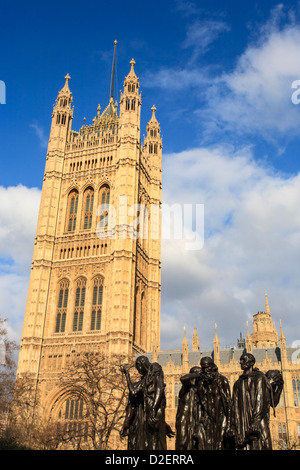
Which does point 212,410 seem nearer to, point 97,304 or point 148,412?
point 148,412

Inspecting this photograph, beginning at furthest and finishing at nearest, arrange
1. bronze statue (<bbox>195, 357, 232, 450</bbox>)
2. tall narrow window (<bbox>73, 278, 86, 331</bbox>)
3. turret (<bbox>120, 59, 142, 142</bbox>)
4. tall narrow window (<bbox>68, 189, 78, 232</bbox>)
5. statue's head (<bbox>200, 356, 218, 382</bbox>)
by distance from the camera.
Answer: turret (<bbox>120, 59, 142, 142</bbox>) < tall narrow window (<bbox>68, 189, 78, 232</bbox>) < tall narrow window (<bbox>73, 278, 86, 331</bbox>) < statue's head (<bbox>200, 356, 218, 382</bbox>) < bronze statue (<bbox>195, 357, 232, 450</bbox>)

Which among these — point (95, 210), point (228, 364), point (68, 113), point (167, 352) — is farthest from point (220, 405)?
point (68, 113)

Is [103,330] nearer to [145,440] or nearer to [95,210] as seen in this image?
[95,210]

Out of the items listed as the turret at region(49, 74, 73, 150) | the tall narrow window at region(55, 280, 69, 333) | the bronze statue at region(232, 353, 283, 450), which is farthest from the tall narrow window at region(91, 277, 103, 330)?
the bronze statue at region(232, 353, 283, 450)

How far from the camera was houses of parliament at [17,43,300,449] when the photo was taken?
43062 mm

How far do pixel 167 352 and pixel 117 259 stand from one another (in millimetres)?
10649

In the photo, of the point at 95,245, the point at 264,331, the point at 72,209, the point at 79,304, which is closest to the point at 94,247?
the point at 95,245

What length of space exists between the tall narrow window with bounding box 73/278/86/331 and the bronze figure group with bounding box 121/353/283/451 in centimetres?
3754

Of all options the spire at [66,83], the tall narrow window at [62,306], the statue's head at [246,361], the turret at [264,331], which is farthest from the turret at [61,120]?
the statue's head at [246,361]

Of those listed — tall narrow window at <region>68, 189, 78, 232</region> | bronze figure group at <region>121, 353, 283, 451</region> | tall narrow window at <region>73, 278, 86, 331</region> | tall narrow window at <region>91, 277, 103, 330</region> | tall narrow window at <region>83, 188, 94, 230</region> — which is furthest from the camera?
tall narrow window at <region>68, 189, 78, 232</region>

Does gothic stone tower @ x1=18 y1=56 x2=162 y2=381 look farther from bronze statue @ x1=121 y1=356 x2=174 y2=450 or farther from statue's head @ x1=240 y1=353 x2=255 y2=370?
statue's head @ x1=240 y1=353 x2=255 y2=370

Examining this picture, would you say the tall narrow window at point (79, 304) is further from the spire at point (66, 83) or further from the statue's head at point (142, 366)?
the statue's head at point (142, 366)

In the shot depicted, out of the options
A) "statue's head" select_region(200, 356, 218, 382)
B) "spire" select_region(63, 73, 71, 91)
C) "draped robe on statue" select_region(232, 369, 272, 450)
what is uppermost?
"spire" select_region(63, 73, 71, 91)

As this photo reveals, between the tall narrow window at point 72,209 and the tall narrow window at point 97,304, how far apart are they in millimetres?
7338
